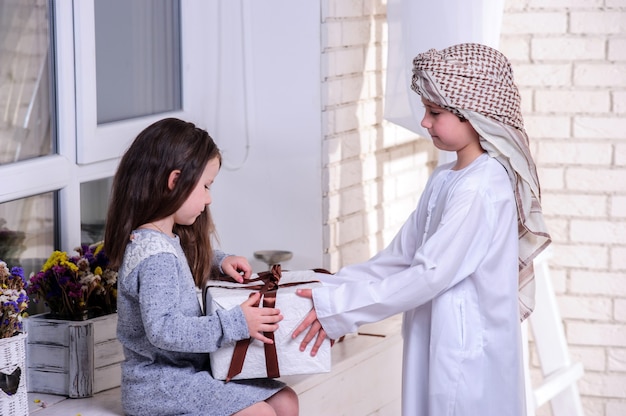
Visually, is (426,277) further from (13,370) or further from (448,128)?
(13,370)

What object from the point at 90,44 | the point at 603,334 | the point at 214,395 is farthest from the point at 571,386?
the point at 90,44

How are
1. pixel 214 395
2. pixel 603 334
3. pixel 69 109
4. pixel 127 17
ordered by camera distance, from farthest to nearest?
pixel 603 334
pixel 127 17
pixel 69 109
pixel 214 395

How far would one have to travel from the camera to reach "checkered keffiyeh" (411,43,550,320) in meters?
2.13

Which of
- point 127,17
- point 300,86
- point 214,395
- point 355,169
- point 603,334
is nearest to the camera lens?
point 214,395

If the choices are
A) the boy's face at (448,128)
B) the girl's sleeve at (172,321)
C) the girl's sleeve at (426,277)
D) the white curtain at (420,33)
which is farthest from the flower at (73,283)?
the white curtain at (420,33)

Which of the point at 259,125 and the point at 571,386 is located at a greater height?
the point at 259,125

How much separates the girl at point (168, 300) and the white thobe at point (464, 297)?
8.5 inches

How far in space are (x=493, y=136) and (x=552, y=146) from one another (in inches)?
49.6

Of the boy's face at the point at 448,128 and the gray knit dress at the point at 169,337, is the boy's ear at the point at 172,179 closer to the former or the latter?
the gray knit dress at the point at 169,337

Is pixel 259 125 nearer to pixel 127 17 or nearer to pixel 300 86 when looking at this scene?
pixel 300 86

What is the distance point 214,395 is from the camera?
206 cm

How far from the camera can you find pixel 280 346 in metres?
2.08

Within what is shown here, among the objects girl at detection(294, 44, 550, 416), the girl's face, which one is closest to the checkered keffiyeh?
girl at detection(294, 44, 550, 416)

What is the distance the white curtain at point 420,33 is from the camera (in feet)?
9.29
